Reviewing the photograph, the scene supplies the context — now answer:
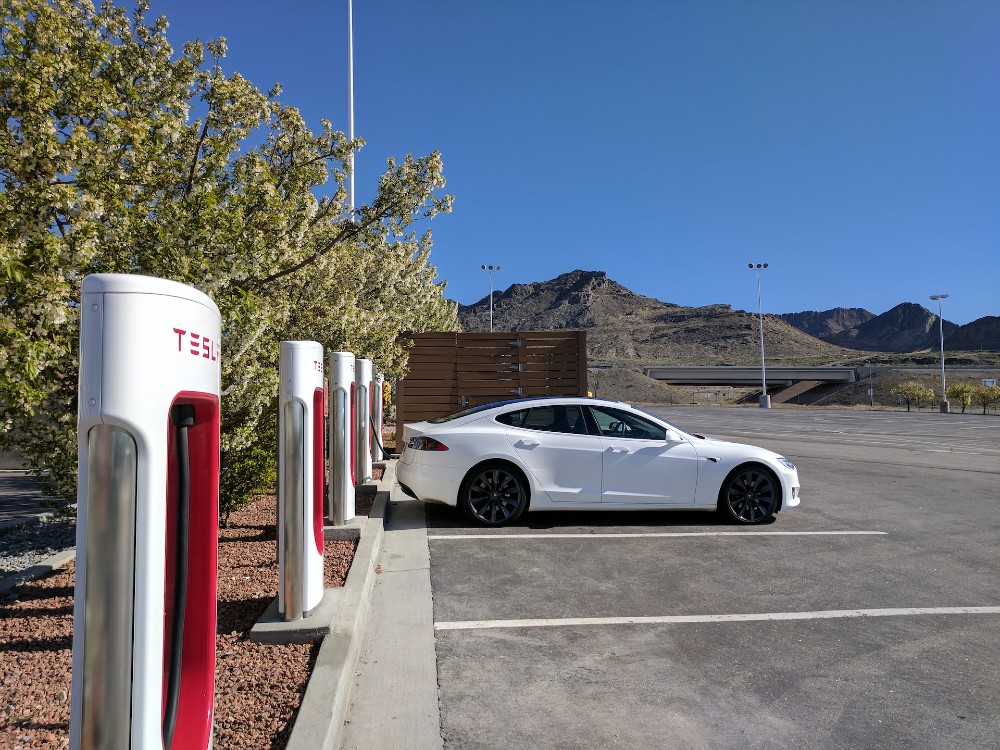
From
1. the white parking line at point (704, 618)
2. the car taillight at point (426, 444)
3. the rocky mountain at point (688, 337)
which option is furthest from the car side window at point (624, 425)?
the rocky mountain at point (688, 337)

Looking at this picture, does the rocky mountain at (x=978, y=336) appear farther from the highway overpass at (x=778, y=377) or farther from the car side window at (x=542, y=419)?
the car side window at (x=542, y=419)

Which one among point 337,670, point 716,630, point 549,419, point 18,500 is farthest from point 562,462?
point 18,500

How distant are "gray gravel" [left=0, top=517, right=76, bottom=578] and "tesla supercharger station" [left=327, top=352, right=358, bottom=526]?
239 cm

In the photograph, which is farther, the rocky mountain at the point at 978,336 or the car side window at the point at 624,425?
the rocky mountain at the point at 978,336

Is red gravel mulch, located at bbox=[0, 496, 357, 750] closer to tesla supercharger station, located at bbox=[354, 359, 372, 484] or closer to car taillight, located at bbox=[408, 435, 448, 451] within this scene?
car taillight, located at bbox=[408, 435, 448, 451]

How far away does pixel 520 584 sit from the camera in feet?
19.0

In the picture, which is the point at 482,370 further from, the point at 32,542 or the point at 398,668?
the point at 398,668

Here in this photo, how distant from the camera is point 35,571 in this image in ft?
17.4

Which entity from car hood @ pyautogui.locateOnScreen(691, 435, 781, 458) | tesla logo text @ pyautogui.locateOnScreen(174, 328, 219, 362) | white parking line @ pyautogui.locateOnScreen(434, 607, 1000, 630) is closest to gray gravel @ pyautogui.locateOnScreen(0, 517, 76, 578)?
white parking line @ pyautogui.locateOnScreen(434, 607, 1000, 630)

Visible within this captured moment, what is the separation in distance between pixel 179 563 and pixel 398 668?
2164 millimetres

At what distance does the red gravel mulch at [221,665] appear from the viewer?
313 cm

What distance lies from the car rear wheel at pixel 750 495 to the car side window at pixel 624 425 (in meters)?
0.96

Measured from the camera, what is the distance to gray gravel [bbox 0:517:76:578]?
614cm

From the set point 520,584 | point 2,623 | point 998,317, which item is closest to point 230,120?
point 2,623
